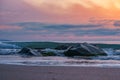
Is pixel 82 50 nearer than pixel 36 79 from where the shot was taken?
No

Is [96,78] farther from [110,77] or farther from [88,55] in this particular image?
[88,55]

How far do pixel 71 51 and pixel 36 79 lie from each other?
13.0 metres

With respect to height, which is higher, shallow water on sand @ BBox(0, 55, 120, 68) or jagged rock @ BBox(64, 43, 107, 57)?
jagged rock @ BBox(64, 43, 107, 57)

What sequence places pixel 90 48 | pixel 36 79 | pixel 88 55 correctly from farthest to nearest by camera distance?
pixel 90 48 < pixel 88 55 < pixel 36 79

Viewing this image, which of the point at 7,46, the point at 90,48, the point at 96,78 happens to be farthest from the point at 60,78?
the point at 7,46

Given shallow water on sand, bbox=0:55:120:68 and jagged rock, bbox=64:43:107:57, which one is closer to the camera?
shallow water on sand, bbox=0:55:120:68

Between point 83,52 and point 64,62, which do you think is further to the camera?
point 83,52

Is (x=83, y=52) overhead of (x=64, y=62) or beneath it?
overhead

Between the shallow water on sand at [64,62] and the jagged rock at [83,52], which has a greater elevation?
the jagged rock at [83,52]

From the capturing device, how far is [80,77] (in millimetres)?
8578

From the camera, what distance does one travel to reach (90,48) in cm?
2159

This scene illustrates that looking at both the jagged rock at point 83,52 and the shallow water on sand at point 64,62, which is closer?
the shallow water on sand at point 64,62

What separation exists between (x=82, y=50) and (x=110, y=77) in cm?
1236

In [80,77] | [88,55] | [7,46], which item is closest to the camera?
[80,77]
